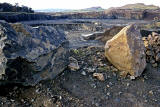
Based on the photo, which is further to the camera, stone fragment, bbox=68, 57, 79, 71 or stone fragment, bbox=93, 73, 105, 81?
stone fragment, bbox=68, 57, 79, 71

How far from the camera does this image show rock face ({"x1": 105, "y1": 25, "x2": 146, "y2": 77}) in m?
4.38

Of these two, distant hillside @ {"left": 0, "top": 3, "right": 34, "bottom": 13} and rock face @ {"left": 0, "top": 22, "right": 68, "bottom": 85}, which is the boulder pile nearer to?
rock face @ {"left": 0, "top": 22, "right": 68, "bottom": 85}

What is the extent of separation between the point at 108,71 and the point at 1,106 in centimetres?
262

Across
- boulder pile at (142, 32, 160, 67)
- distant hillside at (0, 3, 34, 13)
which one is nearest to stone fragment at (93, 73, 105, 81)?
boulder pile at (142, 32, 160, 67)

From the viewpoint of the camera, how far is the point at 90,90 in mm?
3762

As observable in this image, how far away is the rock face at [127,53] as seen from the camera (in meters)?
4.38

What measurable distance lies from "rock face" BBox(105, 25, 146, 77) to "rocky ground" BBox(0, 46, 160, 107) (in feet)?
0.65

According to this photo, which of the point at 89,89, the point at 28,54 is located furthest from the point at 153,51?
the point at 28,54

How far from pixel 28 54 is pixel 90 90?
1.55 m

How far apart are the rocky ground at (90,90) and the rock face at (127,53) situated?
0.65 ft

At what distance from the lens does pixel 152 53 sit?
18.0ft

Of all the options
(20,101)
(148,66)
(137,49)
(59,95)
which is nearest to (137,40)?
(137,49)

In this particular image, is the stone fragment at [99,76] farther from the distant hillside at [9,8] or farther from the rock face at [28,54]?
the distant hillside at [9,8]

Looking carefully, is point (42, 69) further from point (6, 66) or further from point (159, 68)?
point (159, 68)
